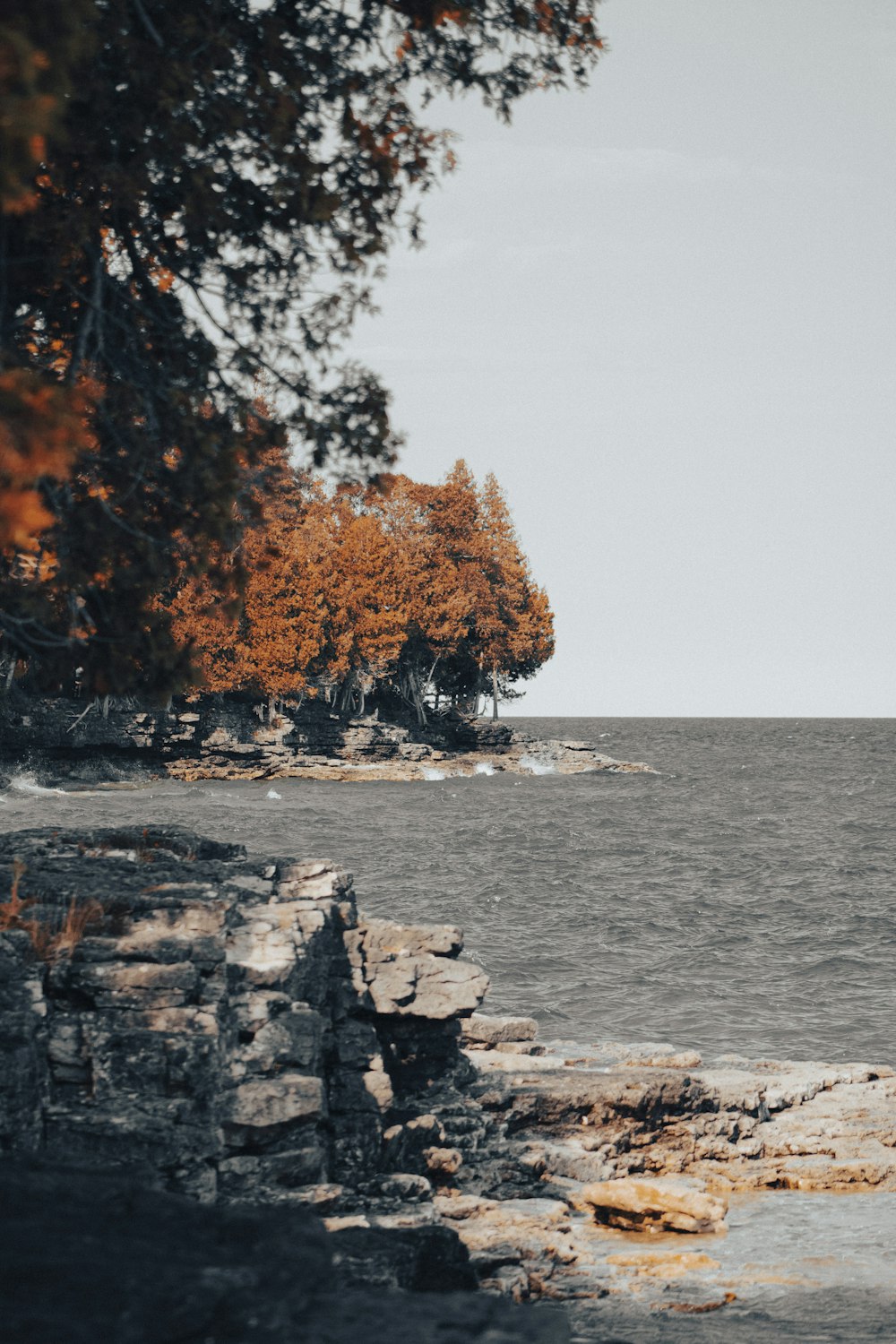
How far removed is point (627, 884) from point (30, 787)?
28453mm

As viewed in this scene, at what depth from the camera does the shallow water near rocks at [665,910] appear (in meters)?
10.1

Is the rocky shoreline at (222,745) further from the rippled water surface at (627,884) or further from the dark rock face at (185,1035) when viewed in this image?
the dark rock face at (185,1035)

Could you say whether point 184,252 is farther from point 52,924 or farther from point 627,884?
point 627,884

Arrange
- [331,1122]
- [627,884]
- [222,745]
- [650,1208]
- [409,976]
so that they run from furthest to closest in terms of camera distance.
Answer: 1. [222,745]
2. [627,884]
3. [409,976]
4. [650,1208]
5. [331,1122]

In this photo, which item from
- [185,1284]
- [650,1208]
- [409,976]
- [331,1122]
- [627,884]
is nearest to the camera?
[185,1284]

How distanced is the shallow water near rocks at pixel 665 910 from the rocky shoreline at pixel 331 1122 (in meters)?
0.69

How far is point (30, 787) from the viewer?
170 feet

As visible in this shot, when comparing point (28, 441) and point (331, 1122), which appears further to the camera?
point (331, 1122)

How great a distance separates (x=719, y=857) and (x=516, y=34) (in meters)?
37.4

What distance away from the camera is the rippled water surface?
20750 millimetres

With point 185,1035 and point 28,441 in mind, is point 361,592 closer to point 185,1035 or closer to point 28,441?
point 185,1035

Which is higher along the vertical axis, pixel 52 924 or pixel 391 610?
pixel 391 610

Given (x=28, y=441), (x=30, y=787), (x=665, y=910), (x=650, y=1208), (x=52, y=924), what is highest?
(x=28, y=441)

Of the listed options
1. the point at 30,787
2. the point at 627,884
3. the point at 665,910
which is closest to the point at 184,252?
the point at 665,910
